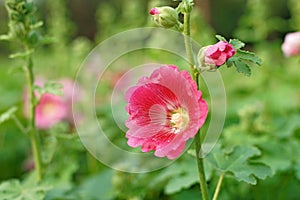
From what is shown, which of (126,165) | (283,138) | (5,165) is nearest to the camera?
(126,165)

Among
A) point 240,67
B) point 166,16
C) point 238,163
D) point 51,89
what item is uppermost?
point 166,16

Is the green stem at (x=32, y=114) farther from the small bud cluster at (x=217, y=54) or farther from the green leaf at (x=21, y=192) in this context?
the small bud cluster at (x=217, y=54)

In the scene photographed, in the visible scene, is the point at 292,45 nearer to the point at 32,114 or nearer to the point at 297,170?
the point at 297,170

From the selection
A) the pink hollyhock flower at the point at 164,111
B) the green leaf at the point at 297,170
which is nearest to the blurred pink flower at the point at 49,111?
the green leaf at the point at 297,170

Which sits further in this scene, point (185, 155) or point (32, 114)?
point (185, 155)

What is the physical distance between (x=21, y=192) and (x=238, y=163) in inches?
26.5

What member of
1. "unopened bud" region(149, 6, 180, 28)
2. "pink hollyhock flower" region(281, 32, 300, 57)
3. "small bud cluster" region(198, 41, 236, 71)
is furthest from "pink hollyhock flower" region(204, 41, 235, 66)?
"pink hollyhock flower" region(281, 32, 300, 57)

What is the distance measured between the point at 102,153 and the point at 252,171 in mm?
1230

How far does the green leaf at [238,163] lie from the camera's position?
1.59m

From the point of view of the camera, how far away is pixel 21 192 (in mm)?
1784

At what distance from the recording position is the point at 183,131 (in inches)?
53.9

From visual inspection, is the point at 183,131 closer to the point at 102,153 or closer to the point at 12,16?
the point at 12,16

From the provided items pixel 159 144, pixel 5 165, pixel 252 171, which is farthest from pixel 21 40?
pixel 5 165

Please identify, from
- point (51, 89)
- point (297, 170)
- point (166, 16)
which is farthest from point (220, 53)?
point (297, 170)
